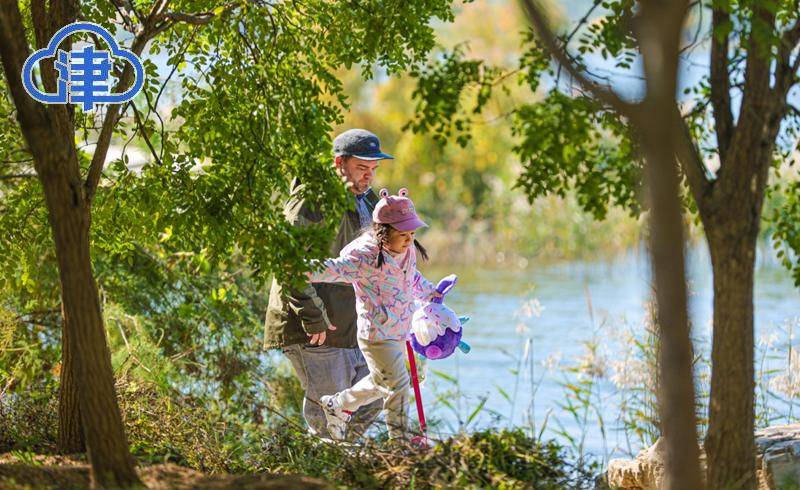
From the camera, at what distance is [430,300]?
551 centimetres

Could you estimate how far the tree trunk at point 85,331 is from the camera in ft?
12.8

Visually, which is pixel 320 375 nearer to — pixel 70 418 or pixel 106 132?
pixel 70 418

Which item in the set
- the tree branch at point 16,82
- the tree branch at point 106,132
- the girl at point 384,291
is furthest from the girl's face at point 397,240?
the tree branch at point 16,82

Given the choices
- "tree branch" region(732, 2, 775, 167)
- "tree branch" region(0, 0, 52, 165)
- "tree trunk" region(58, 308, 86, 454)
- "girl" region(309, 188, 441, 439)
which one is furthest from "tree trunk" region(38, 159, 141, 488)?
"tree branch" region(732, 2, 775, 167)

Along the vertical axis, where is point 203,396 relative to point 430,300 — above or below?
below

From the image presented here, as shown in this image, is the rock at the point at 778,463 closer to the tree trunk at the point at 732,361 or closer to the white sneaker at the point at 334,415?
the tree trunk at the point at 732,361

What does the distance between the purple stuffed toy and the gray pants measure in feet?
1.41

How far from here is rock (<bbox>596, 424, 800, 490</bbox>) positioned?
189 inches

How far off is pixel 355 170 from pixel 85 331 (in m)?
1.91

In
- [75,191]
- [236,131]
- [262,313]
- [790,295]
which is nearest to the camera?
[75,191]

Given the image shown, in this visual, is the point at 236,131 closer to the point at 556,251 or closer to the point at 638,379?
the point at 638,379

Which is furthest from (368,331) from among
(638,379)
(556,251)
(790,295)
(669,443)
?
(556,251)

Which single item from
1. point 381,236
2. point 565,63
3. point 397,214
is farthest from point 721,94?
point 381,236

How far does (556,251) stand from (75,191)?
14649mm
